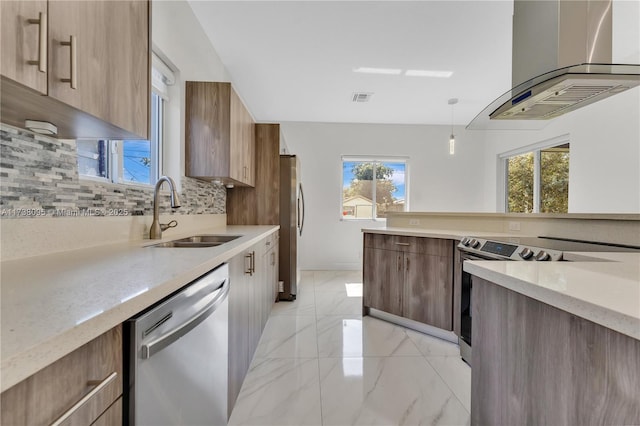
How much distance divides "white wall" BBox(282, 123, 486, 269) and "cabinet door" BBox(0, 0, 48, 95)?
4.55m

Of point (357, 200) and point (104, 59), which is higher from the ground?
point (104, 59)

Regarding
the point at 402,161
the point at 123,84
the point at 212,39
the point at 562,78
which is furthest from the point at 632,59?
the point at 402,161

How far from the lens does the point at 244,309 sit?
1634mm

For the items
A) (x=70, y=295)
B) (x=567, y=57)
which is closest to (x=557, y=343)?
(x=70, y=295)

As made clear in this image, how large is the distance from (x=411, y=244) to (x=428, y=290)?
0.42 m

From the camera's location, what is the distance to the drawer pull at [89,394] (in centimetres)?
43

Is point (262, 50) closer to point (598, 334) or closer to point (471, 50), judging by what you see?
point (471, 50)

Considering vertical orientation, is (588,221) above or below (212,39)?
below

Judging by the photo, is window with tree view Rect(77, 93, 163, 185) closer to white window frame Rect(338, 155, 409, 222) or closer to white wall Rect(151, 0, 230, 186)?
white wall Rect(151, 0, 230, 186)

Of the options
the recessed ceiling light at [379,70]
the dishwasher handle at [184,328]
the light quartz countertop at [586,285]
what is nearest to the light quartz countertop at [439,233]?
the light quartz countertop at [586,285]

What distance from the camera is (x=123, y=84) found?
3.47 feet

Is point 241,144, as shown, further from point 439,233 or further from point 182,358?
point 182,358

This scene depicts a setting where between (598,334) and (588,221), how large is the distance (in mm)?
1648

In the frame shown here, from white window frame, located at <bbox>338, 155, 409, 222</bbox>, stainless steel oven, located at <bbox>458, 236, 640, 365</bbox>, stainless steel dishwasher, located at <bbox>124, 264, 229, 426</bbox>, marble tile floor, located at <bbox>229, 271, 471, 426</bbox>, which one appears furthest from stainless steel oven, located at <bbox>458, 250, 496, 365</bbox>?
white window frame, located at <bbox>338, 155, 409, 222</bbox>
